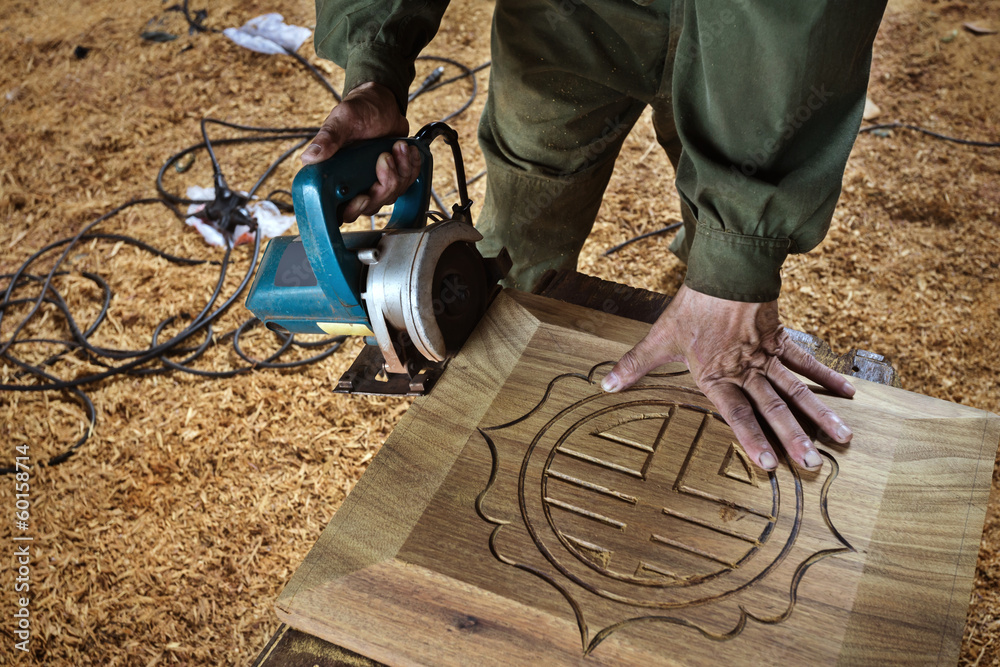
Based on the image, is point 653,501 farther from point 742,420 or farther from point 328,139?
point 328,139

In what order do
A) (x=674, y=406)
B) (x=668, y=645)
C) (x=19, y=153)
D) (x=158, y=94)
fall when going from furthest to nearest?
(x=158, y=94) → (x=19, y=153) → (x=674, y=406) → (x=668, y=645)

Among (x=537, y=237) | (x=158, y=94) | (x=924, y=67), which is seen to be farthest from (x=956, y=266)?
(x=158, y=94)

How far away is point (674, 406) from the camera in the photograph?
1194mm

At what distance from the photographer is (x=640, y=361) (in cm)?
119

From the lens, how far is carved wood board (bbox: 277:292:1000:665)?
3.03ft

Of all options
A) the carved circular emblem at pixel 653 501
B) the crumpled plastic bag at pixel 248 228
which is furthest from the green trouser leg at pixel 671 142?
the crumpled plastic bag at pixel 248 228

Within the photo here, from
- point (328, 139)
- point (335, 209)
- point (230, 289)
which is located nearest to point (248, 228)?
point (230, 289)

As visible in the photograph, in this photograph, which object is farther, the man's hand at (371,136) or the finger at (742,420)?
the man's hand at (371,136)

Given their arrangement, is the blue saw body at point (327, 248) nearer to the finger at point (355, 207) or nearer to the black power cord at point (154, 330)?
the finger at point (355, 207)

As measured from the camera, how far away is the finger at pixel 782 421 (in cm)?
108

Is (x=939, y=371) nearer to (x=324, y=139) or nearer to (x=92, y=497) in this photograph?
(x=324, y=139)

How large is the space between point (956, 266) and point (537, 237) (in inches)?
63.8

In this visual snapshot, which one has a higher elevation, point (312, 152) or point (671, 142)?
point (312, 152)

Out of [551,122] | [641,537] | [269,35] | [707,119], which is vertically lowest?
[269,35]
